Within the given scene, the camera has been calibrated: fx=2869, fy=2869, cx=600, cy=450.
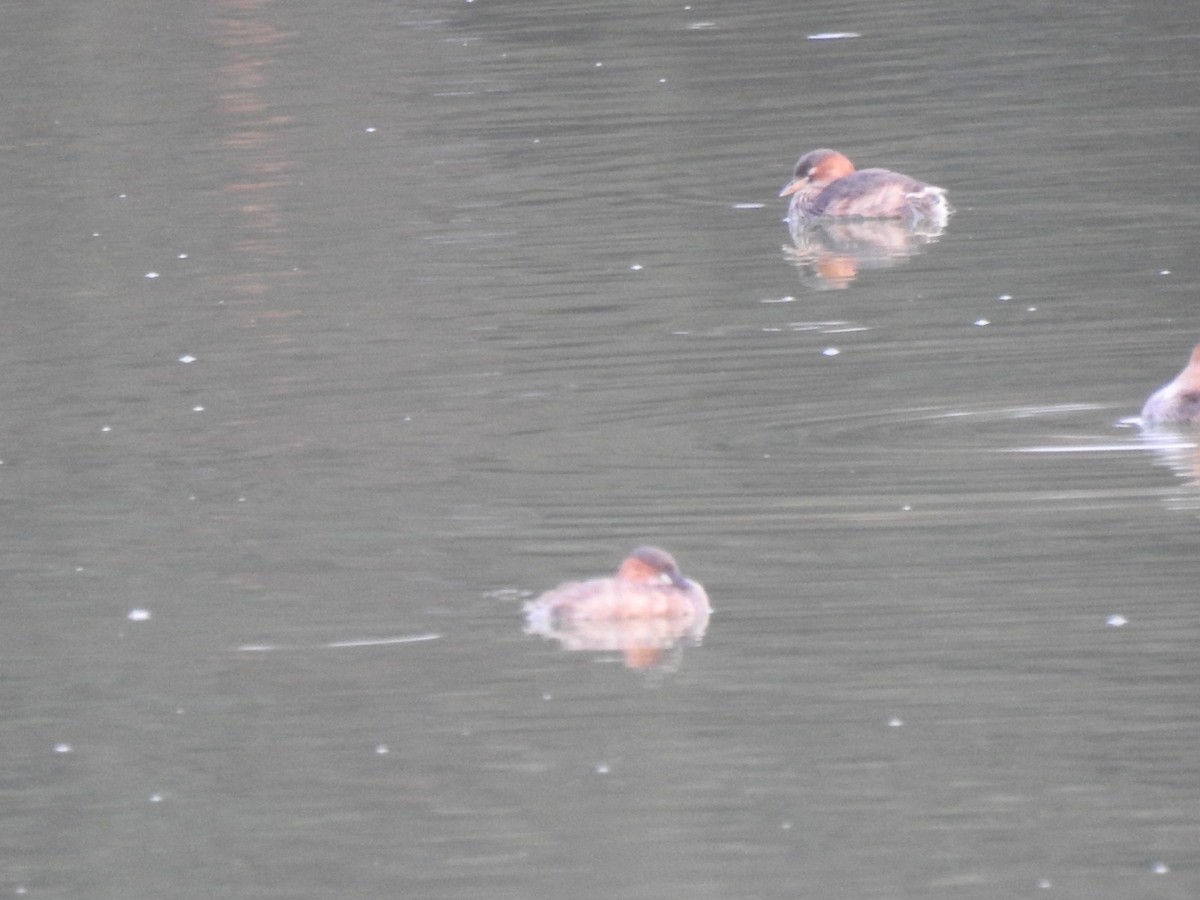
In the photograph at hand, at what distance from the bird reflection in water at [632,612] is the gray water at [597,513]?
0.27 ft

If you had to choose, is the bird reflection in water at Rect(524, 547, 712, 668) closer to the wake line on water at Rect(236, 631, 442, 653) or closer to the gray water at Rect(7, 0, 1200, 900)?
the gray water at Rect(7, 0, 1200, 900)

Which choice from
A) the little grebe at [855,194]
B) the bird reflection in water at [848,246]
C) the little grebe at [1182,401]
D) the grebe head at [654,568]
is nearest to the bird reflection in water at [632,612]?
the grebe head at [654,568]

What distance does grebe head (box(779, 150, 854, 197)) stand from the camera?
52.7ft

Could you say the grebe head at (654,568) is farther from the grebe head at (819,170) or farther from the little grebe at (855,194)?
the grebe head at (819,170)

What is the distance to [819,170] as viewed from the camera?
16.1 m

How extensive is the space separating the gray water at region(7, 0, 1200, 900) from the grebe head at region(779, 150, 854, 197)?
23 centimetres

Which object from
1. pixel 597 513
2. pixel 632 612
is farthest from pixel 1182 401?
pixel 632 612

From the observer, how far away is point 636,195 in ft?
55.1

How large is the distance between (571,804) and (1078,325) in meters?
5.97

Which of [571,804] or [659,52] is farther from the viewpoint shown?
[659,52]

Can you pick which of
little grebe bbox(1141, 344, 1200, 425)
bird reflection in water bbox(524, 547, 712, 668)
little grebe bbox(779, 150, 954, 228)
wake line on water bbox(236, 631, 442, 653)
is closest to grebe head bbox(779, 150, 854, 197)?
little grebe bbox(779, 150, 954, 228)

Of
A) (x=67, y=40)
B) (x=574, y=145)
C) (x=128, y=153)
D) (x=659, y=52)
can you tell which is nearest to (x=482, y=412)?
(x=574, y=145)

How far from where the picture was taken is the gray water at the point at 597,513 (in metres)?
6.77

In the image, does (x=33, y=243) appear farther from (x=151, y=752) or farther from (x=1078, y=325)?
(x=151, y=752)
